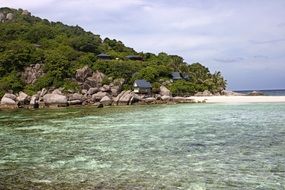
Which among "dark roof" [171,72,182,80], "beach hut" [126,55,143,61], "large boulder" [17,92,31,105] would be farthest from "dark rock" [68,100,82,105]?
"beach hut" [126,55,143,61]

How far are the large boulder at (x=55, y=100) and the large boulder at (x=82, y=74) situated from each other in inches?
628

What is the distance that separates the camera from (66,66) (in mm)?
80375

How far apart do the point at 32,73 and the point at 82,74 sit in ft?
38.3

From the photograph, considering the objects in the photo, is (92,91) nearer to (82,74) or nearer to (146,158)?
(82,74)

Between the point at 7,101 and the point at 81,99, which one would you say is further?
the point at 81,99

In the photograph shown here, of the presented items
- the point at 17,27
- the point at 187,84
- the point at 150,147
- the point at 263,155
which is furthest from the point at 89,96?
the point at 263,155

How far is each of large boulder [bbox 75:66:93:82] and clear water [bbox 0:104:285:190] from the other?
51241 millimetres

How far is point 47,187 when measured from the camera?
1223cm

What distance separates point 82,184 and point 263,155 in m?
9.01

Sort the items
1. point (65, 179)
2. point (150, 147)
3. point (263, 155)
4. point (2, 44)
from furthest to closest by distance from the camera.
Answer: point (2, 44)
point (150, 147)
point (263, 155)
point (65, 179)

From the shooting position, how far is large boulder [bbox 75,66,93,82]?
259 feet

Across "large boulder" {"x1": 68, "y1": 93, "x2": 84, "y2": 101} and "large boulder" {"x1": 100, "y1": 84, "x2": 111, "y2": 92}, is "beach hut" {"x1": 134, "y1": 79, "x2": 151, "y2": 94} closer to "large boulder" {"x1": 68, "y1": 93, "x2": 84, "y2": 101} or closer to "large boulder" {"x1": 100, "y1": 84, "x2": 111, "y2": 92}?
"large boulder" {"x1": 100, "y1": 84, "x2": 111, "y2": 92}

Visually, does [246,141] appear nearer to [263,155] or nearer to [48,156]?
[263,155]

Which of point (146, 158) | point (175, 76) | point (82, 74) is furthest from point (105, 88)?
point (146, 158)
